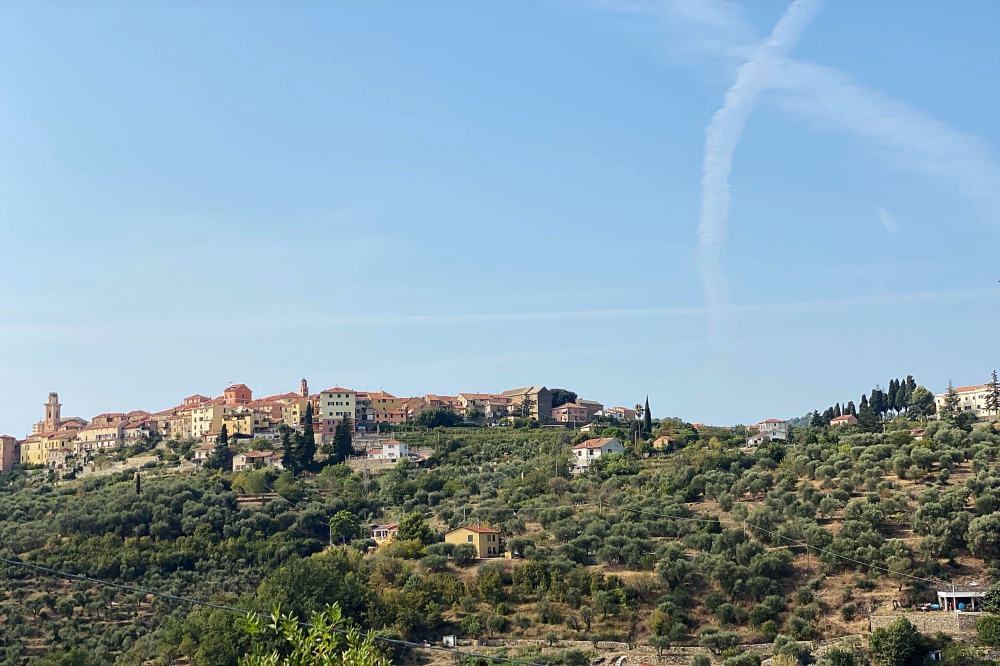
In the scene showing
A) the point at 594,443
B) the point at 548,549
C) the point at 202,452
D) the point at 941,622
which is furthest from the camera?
the point at 202,452

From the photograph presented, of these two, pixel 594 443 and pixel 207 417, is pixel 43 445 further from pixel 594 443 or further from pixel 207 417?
pixel 594 443

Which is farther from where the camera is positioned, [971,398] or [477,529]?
[971,398]

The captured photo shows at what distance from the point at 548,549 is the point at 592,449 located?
2332 centimetres

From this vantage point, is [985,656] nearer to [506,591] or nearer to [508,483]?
[506,591]

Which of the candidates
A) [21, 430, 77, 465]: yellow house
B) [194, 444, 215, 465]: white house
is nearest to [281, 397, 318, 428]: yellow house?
[194, 444, 215, 465]: white house

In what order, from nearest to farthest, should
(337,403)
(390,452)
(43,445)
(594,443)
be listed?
(594,443) < (390,452) < (337,403) < (43,445)

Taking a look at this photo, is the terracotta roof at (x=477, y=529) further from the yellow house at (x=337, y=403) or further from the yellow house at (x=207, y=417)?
the yellow house at (x=207, y=417)

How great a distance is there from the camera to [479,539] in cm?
5188

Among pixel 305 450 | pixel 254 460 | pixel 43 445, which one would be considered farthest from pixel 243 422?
pixel 43 445

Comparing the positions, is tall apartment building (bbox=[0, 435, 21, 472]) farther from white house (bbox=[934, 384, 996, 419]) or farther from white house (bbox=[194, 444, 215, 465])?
white house (bbox=[934, 384, 996, 419])

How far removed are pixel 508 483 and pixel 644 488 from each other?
30.1ft

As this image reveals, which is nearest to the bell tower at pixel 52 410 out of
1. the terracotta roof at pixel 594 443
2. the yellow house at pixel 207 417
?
the yellow house at pixel 207 417

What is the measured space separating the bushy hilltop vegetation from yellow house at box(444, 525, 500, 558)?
2.85ft

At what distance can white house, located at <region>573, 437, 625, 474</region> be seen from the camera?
232 ft
